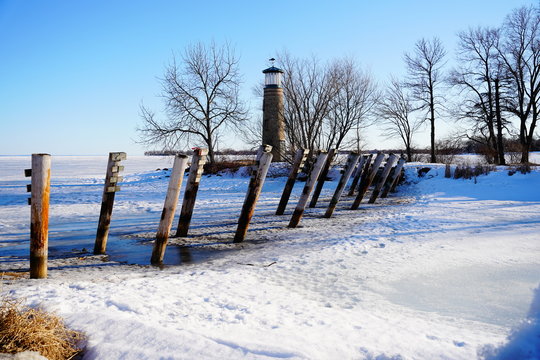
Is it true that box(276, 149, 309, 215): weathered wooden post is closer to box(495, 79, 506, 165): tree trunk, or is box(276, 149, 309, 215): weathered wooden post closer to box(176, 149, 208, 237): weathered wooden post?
box(176, 149, 208, 237): weathered wooden post

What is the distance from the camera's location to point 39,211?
A: 5105 mm

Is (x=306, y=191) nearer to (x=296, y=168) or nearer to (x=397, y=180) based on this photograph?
(x=296, y=168)

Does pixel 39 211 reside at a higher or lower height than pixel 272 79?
lower

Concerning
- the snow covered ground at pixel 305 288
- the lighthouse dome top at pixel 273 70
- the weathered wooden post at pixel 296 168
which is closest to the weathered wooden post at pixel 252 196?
the snow covered ground at pixel 305 288

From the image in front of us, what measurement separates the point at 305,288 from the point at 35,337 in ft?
9.29

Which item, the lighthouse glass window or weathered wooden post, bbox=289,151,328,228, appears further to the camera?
the lighthouse glass window

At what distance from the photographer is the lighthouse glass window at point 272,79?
24922 mm

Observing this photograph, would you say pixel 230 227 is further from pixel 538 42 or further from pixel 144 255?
pixel 538 42

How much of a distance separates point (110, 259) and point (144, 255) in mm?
540

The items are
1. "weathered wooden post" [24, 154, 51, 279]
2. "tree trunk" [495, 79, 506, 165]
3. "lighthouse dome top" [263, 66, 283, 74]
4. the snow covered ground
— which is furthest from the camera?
"lighthouse dome top" [263, 66, 283, 74]

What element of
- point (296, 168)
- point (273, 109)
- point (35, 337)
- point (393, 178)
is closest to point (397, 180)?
point (393, 178)

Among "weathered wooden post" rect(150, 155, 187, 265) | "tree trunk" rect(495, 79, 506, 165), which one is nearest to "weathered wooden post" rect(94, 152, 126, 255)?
"weathered wooden post" rect(150, 155, 187, 265)

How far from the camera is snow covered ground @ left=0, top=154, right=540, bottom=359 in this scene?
314cm

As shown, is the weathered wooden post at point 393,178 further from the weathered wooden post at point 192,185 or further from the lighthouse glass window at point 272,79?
the lighthouse glass window at point 272,79
